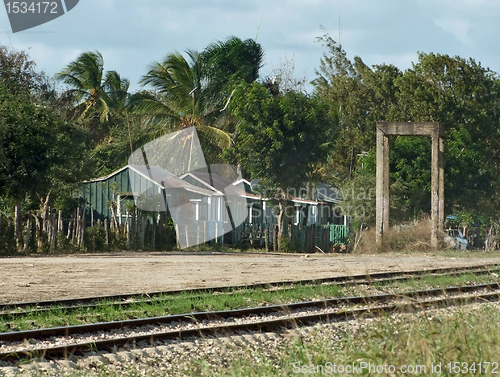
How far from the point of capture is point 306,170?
30.9 metres

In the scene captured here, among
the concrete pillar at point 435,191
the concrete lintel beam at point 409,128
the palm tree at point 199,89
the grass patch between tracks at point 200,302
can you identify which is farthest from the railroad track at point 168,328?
the palm tree at point 199,89

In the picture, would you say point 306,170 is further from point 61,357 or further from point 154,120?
point 61,357

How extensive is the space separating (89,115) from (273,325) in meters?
35.3

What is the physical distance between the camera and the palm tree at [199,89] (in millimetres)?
36156

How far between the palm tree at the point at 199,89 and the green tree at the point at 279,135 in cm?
539

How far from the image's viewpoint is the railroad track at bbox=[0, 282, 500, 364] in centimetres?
684

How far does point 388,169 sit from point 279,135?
5.75 m

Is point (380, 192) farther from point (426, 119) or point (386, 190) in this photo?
point (426, 119)

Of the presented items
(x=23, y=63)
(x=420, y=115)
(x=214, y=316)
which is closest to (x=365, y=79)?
(x=420, y=115)

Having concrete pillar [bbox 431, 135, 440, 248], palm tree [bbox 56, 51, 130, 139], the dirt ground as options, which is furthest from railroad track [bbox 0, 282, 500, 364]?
palm tree [bbox 56, 51, 130, 139]

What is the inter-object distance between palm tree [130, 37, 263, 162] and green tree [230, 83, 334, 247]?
5.39m

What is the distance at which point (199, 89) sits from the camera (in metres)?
37.1

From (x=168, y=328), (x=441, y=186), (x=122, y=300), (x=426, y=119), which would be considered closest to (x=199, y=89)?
(x=426, y=119)

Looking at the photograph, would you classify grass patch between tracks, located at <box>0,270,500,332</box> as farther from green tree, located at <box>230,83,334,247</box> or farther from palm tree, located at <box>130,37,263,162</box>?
palm tree, located at <box>130,37,263,162</box>
